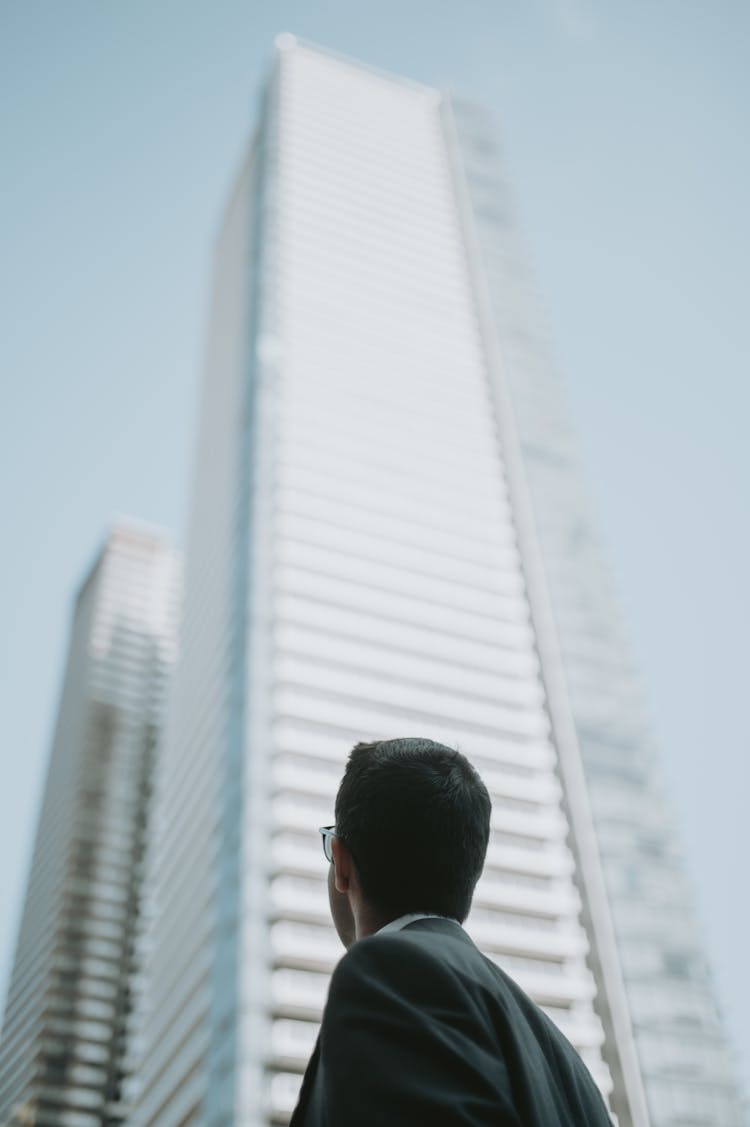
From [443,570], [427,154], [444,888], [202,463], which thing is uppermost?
[444,888]

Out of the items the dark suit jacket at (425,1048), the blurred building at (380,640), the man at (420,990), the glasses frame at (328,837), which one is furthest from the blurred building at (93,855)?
the dark suit jacket at (425,1048)

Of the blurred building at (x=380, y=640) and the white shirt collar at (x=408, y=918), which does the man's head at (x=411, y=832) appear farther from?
the blurred building at (x=380, y=640)

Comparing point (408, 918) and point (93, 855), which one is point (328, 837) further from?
point (93, 855)

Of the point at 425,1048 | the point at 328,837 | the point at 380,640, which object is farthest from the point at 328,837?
the point at 380,640

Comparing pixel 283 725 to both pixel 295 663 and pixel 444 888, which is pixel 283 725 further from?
pixel 444 888

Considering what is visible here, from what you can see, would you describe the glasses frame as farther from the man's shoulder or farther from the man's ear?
the man's shoulder

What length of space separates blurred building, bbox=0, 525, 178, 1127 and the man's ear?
56643 mm

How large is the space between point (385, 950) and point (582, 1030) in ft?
137

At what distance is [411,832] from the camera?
1.73 m

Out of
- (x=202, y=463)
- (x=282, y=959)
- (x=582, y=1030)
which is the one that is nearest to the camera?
(x=282, y=959)

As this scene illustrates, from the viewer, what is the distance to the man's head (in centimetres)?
172

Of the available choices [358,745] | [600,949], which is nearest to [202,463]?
[600,949]

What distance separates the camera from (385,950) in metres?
1.47

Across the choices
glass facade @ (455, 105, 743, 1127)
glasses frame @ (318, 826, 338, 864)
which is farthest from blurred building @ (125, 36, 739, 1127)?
glasses frame @ (318, 826, 338, 864)
